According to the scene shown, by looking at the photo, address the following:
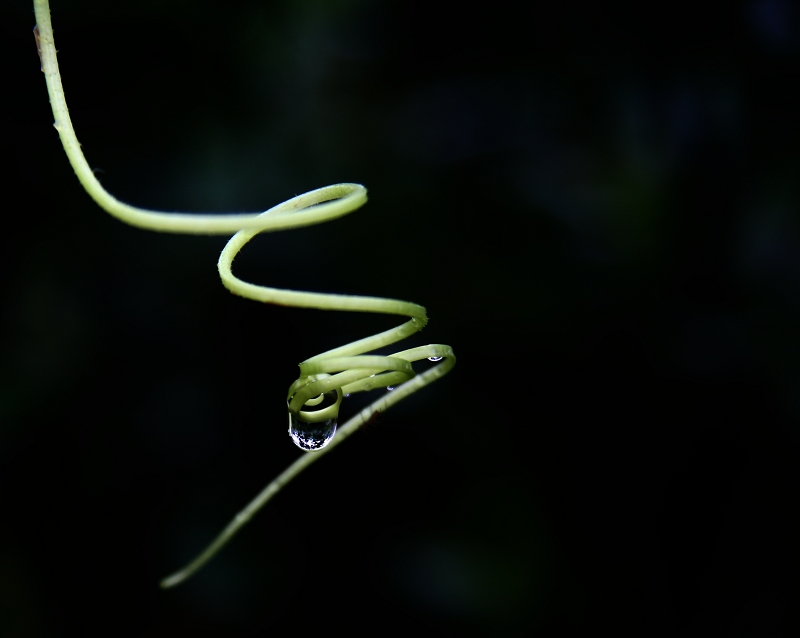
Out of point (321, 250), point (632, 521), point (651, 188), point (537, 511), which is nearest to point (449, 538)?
point (537, 511)

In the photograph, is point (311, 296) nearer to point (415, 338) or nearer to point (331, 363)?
point (331, 363)

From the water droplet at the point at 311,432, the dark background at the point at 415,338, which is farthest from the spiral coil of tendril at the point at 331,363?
the dark background at the point at 415,338

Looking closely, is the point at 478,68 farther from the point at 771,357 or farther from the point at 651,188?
the point at 771,357

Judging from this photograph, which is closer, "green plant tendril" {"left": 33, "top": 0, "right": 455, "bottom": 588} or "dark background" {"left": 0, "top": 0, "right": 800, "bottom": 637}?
"green plant tendril" {"left": 33, "top": 0, "right": 455, "bottom": 588}

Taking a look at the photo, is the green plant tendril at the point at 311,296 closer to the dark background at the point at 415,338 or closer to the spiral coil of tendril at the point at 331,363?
the spiral coil of tendril at the point at 331,363

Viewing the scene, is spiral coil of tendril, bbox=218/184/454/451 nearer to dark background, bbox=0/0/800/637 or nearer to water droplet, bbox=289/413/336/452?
water droplet, bbox=289/413/336/452

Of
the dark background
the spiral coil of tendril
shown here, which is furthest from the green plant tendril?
the dark background

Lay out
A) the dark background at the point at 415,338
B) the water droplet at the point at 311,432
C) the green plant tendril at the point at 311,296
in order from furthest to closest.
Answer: the dark background at the point at 415,338, the water droplet at the point at 311,432, the green plant tendril at the point at 311,296
